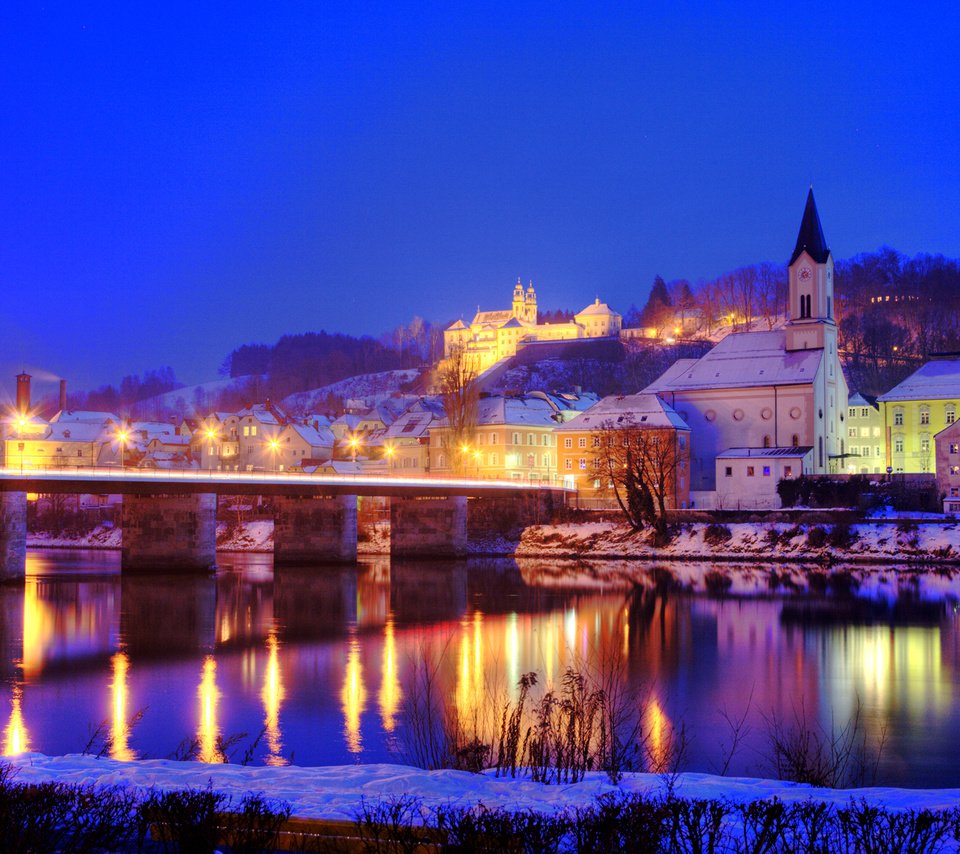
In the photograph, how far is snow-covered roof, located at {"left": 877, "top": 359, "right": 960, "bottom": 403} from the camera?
8498 centimetres

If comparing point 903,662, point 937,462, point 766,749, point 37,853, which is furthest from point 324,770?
point 937,462

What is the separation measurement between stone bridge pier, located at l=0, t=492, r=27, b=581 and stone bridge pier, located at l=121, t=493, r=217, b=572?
8.08 metres

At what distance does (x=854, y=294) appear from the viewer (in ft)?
553

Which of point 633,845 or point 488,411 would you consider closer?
point 633,845

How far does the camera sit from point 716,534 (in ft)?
228

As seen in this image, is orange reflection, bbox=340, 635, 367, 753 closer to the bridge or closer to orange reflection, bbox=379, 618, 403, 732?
orange reflection, bbox=379, 618, 403, 732

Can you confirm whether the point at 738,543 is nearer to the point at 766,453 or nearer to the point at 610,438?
the point at 766,453

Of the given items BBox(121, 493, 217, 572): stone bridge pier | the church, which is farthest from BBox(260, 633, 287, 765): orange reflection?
the church

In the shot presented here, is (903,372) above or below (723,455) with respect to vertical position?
above

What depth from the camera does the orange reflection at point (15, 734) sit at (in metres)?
19.9

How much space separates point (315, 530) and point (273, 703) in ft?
148

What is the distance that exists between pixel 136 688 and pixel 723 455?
5935cm

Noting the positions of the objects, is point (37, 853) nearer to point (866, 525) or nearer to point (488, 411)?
point (866, 525)

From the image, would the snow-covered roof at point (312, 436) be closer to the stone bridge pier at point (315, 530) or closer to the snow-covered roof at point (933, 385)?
the stone bridge pier at point (315, 530)
